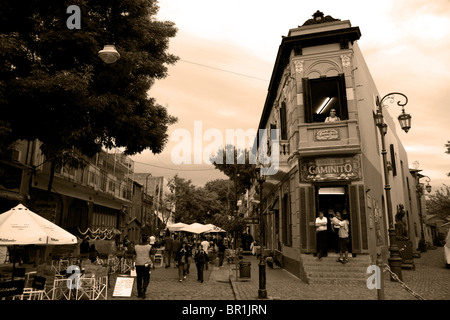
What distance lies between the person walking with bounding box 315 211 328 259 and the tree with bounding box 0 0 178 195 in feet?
24.3

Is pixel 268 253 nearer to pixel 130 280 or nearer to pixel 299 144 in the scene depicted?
pixel 299 144

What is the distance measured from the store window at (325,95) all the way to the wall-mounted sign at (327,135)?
0.65 m

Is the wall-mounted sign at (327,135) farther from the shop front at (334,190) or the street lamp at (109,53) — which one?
the street lamp at (109,53)

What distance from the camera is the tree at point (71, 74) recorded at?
8945mm

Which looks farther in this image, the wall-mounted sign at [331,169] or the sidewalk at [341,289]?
the wall-mounted sign at [331,169]

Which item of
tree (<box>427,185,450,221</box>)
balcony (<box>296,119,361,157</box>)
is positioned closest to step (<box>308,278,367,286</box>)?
balcony (<box>296,119,361,157</box>)

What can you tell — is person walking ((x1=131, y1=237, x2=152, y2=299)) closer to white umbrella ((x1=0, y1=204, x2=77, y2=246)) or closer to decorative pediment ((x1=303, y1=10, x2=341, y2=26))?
white umbrella ((x1=0, y1=204, x2=77, y2=246))

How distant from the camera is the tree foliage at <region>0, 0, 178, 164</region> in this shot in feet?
29.3

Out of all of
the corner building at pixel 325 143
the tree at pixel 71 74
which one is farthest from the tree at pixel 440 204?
the tree at pixel 71 74

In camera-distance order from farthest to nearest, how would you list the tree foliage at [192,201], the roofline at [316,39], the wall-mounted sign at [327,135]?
the tree foliage at [192,201]
the roofline at [316,39]
the wall-mounted sign at [327,135]

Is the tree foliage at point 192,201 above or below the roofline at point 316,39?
below

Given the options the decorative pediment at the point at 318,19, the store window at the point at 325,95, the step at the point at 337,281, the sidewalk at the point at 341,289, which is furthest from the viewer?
the decorative pediment at the point at 318,19

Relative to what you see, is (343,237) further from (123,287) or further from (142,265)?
(123,287)
